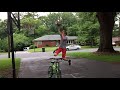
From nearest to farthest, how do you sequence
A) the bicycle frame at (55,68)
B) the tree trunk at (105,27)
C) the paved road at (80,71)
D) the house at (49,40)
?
the bicycle frame at (55,68), the paved road at (80,71), the tree trunk at (105,27), the house at (49,40)

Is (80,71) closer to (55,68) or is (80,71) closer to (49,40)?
(55,68)

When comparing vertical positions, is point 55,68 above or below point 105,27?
below

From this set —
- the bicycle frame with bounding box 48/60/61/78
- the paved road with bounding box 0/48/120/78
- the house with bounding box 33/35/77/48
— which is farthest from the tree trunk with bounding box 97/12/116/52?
the house with bounding box 33/35/77/48

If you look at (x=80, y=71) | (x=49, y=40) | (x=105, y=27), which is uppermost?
(x=105, y=27)

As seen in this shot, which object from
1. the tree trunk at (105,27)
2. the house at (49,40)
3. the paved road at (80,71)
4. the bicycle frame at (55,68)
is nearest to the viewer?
the bicycle frame at (55,68)

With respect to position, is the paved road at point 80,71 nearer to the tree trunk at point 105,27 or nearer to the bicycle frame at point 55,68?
the bicycle frame at point 55,68

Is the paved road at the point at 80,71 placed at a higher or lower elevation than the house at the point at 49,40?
lower

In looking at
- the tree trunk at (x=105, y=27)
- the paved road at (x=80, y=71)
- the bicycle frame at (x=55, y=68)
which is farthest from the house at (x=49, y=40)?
the bicycle frame at (x=55, y=68)

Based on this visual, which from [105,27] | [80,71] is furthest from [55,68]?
[105,27]

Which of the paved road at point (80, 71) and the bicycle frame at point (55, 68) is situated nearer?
the bicycle frame at point (55, 68)
